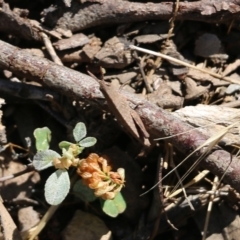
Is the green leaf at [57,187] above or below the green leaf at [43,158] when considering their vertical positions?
below

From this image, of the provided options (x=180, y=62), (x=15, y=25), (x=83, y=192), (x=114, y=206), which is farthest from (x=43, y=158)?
(x=180, y=62)

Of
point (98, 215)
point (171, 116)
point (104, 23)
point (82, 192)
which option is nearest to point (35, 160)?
point (82, 192)

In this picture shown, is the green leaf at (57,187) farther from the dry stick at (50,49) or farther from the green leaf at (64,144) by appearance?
the dry stick at (50,49)

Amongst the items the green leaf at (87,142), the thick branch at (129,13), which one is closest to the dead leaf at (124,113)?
the green leaf at (87,142)

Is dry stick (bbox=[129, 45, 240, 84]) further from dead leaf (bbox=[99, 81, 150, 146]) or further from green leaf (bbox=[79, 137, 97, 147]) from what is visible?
green leaf (bbox=[79, 137, 97, 147])

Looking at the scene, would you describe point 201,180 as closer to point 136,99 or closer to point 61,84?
point 136,99

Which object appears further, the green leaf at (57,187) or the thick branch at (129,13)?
the thick branch at (129,13)

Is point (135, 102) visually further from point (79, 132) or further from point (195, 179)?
point (195, 179)
